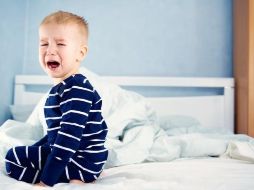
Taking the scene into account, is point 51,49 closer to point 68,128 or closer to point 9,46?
point 68,128

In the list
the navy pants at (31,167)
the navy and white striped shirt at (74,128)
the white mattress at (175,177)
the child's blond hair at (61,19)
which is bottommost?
the white mattress at (175,177)

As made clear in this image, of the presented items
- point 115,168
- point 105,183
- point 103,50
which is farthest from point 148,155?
point 103,50

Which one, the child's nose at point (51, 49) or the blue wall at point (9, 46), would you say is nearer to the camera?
the child's nose at point (51, 49)

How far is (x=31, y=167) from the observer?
2.69 feet

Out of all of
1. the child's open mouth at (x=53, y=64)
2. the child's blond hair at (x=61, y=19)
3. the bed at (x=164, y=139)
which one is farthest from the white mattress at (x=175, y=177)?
the child's blond hair at (x=61, y=19)

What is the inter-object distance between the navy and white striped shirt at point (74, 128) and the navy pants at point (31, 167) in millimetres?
21

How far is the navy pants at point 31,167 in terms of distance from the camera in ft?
2.67

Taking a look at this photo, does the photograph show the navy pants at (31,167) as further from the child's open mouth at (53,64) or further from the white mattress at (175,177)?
the child's open mouth at (53,64)

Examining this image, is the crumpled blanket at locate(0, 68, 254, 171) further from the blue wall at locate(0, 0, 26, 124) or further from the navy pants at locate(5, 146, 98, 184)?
the blue wall at locate(0, 0, 26, 124)

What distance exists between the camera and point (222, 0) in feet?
6.17

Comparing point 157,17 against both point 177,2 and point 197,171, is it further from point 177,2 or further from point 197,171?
point 197,171

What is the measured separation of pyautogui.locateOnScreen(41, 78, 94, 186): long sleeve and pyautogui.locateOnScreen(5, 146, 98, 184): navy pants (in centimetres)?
5

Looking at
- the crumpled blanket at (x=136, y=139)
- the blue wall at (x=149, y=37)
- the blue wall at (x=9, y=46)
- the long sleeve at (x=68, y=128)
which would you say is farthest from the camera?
the blue wall at (x=149, y=37)

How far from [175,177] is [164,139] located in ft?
0.98
